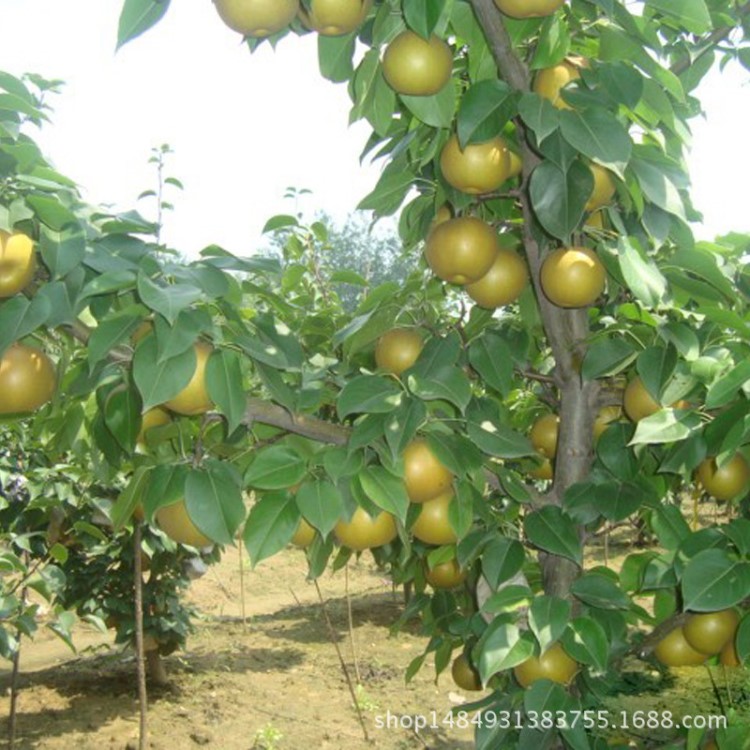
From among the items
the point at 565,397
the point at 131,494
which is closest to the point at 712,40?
the point at 565,397

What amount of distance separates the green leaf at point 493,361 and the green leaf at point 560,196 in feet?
1.22

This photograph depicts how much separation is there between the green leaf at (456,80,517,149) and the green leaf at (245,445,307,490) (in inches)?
21.4

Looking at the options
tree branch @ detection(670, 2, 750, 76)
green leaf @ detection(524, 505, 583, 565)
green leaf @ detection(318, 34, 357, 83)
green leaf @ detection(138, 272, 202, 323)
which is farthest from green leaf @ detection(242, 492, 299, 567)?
tree branch @ detection(670, 2, 750, 76)

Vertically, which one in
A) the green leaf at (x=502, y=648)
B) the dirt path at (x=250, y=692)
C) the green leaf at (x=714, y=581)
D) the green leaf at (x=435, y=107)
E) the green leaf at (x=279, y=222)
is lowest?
the dirt path at (x=250, y=692)

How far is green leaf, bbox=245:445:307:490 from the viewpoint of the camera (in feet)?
3.98

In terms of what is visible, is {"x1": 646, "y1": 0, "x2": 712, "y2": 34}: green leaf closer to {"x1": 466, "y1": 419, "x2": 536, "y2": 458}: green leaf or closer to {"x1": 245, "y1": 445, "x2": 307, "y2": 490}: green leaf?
{"x1": 466, "y1": 419, "x2": 536, "y2": 458}: green leaf

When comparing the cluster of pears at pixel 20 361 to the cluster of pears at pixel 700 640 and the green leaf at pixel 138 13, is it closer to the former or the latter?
the green leaf at pixel 138 13

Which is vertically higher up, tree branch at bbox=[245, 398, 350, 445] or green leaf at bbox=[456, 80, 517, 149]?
green leaf at bbox=[456, 80, 517, 149]

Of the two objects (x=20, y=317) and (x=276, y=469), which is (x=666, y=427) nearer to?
(x=276, y=469)

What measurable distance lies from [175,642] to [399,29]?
464cm

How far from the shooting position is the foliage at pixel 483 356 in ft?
3.79

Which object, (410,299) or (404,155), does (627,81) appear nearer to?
(404,155)

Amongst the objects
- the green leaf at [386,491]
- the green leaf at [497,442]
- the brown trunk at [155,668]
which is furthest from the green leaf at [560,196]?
the brown trunk at [155,668]

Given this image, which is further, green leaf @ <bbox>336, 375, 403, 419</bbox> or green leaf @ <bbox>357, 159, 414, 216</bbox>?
green leaf @ <bbox>357, 159, 414, 216</bbox>
